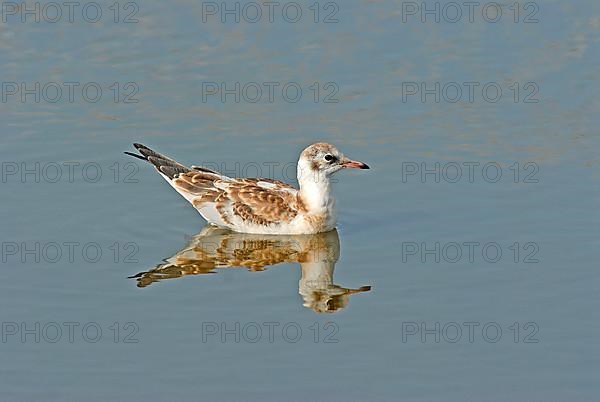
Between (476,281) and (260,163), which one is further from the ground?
(260,163)

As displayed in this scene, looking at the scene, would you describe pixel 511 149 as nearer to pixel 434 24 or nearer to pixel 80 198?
pixel 434 24

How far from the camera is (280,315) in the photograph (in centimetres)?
1502

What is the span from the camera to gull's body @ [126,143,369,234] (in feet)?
58.5

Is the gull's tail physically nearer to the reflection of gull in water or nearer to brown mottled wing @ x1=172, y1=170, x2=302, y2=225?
brown mottled wing @ x1=172, y1=170, x2=302, y2=225

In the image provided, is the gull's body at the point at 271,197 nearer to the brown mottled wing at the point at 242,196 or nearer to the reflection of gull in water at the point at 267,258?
the brown mottled wing at the point at 242,196

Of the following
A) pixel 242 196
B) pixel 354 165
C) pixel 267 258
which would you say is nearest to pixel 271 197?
pixel 242 196

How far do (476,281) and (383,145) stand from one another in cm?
429

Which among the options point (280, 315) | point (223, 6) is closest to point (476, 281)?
point (280, 315)

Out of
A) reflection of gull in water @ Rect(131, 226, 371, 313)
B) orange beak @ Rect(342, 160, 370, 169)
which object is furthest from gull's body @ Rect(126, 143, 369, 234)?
reflection of gull in water @ Rect(131, 226, 371, 313)

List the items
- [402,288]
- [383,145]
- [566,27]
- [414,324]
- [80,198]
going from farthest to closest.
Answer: [566,27], [383,145], [80,198], [402,288], [414,324]

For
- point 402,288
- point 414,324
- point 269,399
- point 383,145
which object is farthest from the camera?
point 383,145

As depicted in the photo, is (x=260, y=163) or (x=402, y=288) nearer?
(x=402, y=288)

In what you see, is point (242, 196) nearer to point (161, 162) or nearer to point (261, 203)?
point (261, 203)

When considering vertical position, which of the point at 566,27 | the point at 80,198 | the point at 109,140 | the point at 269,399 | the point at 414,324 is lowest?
the point at 269,399
